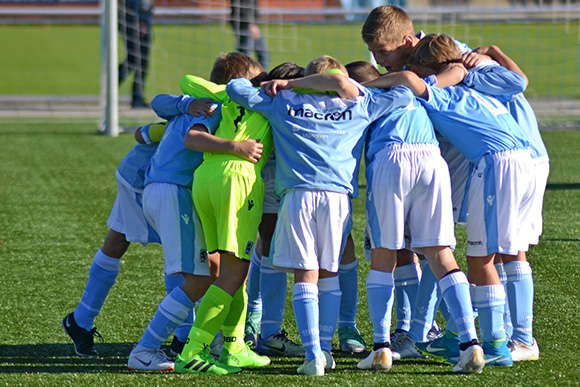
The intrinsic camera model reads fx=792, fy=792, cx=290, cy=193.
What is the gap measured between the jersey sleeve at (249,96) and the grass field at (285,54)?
879cm

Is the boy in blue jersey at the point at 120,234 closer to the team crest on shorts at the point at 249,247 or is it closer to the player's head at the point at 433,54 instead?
the team crest on shorts at the point at 249,247

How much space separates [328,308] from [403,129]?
2.55 ft

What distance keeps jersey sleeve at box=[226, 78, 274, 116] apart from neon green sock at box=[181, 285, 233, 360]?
2.40ft

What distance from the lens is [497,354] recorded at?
3.11 m

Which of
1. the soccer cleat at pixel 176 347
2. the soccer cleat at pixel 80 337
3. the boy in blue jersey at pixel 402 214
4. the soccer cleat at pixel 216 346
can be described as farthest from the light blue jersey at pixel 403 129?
the soccer cleat at pixel 80 337

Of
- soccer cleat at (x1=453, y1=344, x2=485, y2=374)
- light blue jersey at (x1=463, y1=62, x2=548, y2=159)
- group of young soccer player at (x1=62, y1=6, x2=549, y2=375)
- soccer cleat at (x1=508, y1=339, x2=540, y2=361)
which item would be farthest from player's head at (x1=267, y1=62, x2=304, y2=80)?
soccer cleat at (x1=508, y1=339, x2=540, y2=361)

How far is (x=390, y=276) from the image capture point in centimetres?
314

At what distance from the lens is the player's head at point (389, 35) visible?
3455mm

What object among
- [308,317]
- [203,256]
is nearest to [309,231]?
[308,317]

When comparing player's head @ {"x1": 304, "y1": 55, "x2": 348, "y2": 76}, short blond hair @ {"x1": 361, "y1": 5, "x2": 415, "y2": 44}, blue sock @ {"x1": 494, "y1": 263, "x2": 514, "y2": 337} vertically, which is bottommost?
blue sock @ {"x1": 494, "y1": 263, "x2": 514, "y2": 337}

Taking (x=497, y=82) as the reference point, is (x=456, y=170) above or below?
below

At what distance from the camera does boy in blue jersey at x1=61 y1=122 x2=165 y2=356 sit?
11.3 feet

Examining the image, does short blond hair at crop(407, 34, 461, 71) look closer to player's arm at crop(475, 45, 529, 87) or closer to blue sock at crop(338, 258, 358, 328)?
player's arm at crop(475, 45, 529, 87)

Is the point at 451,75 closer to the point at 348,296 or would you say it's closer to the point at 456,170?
the point at 456,170
